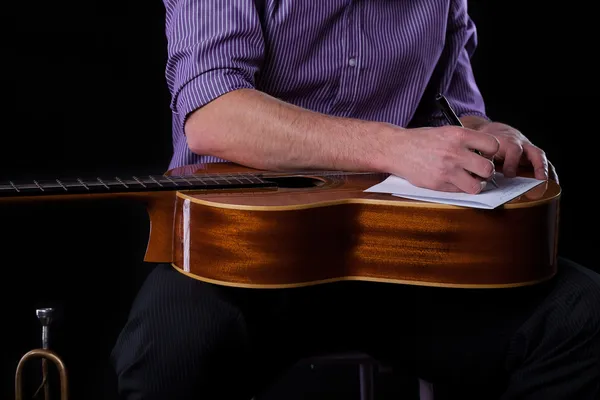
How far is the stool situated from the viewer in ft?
5.00

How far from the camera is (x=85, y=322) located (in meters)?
2.21

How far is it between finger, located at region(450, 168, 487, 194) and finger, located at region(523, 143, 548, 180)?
0.78ft

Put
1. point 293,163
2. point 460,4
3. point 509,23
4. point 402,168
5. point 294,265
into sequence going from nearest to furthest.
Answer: point 294,265 → point 402,168 → point 293,163 → point 460,4 → point 509,23

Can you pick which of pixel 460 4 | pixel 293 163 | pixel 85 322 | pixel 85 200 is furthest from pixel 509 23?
pixel 85 200

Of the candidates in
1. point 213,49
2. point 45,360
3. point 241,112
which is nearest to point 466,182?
point 241,112

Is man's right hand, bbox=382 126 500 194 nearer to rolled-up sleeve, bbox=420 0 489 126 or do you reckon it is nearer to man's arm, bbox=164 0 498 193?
man's arm, bbox=164 0 498 193

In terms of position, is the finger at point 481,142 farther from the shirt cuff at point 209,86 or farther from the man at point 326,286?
the shirt cuff at point 209,86

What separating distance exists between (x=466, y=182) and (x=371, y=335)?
33cm

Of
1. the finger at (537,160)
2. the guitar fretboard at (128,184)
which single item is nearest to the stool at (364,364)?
the guitar fretboard at (128,184)

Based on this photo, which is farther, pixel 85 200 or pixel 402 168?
pixel 402 168

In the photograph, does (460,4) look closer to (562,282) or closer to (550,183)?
(550,183)

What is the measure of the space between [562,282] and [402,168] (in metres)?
0.32

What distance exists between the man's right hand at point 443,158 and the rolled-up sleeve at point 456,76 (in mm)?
514

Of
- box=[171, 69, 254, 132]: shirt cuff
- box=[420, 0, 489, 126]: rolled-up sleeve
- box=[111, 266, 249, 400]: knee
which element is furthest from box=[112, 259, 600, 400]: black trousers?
box=[420, 0, 489, 126]: rolled-up sleeve
